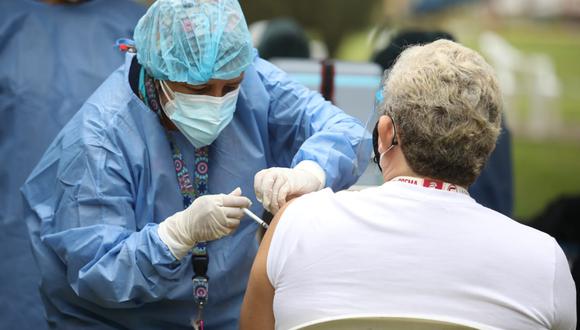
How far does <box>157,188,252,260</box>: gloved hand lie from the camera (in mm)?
2195

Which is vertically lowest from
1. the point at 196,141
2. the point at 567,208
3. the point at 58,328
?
the point at 567,208

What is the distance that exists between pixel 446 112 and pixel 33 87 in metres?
1.64

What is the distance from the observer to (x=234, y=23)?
2.44 metres

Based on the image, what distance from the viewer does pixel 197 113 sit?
2391 mm

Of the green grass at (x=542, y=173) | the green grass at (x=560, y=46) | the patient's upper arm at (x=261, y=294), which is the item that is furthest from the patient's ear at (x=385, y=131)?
the green grass at (x=560, y=46)

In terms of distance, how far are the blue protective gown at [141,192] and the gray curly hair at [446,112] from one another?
32 cm

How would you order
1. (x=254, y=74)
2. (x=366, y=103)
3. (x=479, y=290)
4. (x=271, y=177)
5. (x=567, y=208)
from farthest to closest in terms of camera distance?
1. (x=567, y=208)
2. (x=366, y=103)
3. (x=254, y=74)
4. (x=271, y=177)
5. (x=479, y=290)

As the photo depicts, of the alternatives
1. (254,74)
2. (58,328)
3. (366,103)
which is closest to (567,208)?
(366,103)

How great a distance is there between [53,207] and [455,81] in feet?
3.43

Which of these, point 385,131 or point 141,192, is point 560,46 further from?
point 385,131

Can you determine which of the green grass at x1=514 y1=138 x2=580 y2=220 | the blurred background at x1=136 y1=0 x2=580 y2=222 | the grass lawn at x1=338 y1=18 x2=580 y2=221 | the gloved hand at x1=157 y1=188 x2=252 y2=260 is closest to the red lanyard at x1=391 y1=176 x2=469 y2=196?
the gloved hand at x1=157 y1=188 x2=252 y2=260

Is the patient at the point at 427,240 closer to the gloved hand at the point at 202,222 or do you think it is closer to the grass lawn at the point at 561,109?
the gloved hand at the point at 202,222

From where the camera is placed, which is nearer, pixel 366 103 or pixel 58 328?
pixel 58 328

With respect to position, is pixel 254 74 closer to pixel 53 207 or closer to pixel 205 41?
pixel 205 41
